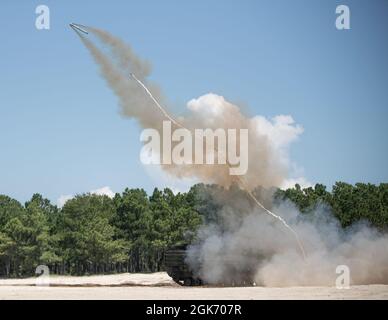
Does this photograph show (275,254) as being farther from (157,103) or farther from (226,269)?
(157,103)

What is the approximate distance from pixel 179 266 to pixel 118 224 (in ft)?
129

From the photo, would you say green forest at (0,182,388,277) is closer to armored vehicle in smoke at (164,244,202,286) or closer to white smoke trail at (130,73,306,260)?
white smoke trail at (130,73,306,260)

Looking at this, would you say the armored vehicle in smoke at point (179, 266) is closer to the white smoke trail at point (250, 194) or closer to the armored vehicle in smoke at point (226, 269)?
the armored vehicle in smoke at point (226, 269)

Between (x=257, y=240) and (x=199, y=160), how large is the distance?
233 inches

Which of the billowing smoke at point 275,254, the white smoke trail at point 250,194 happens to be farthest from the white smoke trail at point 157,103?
the billowing smoke at point 275,254

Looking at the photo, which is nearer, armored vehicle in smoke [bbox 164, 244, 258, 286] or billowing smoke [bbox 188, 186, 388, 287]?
billowing smoke [bbox 188, 186, 388, 287]

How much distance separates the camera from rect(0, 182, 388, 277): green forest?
225 ft

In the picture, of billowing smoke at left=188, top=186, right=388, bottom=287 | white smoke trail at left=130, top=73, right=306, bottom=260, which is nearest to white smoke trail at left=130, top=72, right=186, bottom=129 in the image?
white smoke trail at left=130, top=73, right=306, bottom=260

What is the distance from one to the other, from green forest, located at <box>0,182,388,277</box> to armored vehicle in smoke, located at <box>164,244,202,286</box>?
21.1 m

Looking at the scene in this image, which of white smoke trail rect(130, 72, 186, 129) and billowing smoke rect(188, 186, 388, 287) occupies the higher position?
white smoke trail rect(130, 72, 186, 129)

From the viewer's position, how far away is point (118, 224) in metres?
80.1

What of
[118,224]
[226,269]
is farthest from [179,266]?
[118,224]
